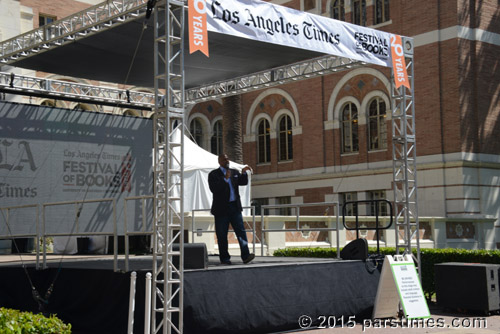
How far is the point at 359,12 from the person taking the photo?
34.1m

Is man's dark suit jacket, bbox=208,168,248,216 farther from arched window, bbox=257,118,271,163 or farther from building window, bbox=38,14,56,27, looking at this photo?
arched window, bbox=257,118,271,163

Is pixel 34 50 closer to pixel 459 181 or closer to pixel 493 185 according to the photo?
pixel 459 181

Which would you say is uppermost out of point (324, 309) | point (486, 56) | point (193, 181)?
point (486, 56)

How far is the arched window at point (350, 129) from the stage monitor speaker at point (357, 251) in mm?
21409

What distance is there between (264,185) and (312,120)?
484 cm

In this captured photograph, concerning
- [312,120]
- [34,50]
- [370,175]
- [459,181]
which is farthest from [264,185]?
[34,50]

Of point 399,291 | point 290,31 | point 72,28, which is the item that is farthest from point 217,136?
point 399,291

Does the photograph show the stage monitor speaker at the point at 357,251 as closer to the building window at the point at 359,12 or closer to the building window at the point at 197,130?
the building window at the point at 359,12

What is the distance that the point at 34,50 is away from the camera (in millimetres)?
16266

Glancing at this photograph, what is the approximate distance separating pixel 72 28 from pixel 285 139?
2344 cm

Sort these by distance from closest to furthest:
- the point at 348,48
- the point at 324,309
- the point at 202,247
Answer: the point at 202,247 < the point at 324,309 < the point at 348,48

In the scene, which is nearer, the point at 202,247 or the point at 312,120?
the point at 202,247

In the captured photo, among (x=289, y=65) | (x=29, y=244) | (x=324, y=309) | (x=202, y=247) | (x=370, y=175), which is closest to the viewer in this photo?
(x=202, y=247)

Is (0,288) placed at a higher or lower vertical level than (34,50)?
lower
